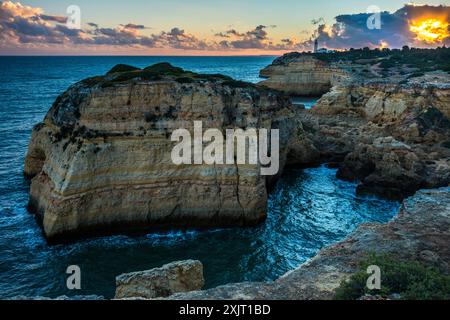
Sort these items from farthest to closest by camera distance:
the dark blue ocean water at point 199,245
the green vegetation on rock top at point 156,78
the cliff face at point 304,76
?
the cliff face at point 304,76
the green vegetation on rock top at point 156,78
the dark blue ocean water at point 199,245

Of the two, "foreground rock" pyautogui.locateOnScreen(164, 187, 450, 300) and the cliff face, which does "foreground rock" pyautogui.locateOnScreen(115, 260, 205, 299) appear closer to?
"foreground rock" pyautogui.locateOnScreen(164, 187, 450, 300)

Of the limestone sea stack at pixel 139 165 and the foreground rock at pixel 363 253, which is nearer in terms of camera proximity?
the foreground rock at pixel 363 253

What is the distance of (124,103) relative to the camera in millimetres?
28234

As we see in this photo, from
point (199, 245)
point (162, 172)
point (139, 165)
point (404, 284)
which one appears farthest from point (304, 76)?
point (404, 284)

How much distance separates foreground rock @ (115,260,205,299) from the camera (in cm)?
1554

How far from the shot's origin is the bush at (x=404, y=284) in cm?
1269

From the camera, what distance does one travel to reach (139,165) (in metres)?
28.1

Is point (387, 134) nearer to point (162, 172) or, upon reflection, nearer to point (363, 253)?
point (162, 172)

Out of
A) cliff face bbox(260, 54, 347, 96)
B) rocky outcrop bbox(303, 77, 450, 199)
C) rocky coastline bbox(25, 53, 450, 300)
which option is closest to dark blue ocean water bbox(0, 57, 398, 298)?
rocky coastline bbox(25, 53, 450, 300)

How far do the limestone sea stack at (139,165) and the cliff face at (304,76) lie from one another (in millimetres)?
65005

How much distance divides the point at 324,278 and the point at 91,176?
17510 mm

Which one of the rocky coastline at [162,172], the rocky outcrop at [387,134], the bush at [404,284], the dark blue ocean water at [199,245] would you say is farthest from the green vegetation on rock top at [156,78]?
the bush at [404,284]

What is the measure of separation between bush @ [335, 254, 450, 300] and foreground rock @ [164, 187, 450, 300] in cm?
92

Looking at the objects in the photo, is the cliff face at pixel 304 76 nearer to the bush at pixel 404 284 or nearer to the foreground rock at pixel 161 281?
the foreground rock at pixel 161 281
